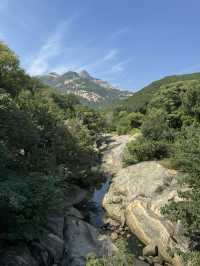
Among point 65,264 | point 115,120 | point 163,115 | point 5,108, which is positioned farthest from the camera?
point 115,120

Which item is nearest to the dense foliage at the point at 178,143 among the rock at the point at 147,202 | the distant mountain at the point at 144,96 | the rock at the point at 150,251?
the rock at the point at 147,202

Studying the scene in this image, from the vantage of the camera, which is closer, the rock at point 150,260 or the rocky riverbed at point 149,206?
the rock at point 150,260

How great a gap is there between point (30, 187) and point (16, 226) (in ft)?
8.16

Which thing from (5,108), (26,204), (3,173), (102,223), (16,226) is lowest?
(102,223)

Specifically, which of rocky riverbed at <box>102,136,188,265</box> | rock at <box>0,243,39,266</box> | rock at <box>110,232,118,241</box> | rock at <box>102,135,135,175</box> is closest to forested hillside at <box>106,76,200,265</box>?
rocky riverbed at <box>102,136,188,265</box>

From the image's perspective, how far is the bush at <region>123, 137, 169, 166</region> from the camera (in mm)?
44344

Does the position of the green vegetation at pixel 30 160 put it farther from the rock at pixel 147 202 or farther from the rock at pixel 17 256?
the rock at pixel 147 202

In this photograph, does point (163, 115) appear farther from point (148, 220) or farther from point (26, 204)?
point (26, 204)

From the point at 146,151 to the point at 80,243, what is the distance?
21.5 m

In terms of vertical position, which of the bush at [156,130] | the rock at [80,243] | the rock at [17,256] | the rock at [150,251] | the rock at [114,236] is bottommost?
the rock at [150,251]

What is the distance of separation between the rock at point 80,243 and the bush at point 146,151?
1727 cm

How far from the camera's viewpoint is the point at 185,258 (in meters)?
17.5

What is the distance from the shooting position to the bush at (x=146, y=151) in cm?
4434

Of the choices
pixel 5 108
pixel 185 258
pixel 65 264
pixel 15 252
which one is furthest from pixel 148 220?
pixel 5 108
